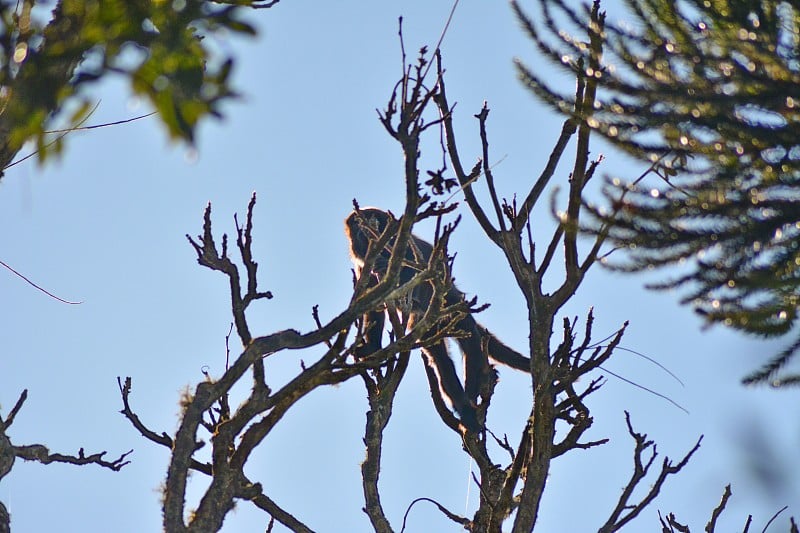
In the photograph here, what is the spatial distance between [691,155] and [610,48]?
0.35 m

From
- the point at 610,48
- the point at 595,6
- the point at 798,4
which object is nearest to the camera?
the point at 798,4

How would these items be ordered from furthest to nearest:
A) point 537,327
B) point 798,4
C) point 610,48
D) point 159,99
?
point 537,327
point 610,48
point 798,4
point 159,99

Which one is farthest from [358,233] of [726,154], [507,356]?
[726,154]

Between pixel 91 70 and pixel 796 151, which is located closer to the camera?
pixel 91 70

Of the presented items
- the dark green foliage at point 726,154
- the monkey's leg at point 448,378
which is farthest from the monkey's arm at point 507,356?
the dark green foliage at point 726,154

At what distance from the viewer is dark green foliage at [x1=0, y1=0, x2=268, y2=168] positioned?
2.00m

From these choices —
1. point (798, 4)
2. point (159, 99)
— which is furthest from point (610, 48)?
point (159, 99)

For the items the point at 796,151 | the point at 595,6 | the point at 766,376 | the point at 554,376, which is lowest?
the point at 766,376

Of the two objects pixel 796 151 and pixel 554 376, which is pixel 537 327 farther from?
pixel 796 151

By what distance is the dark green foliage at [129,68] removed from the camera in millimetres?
2002

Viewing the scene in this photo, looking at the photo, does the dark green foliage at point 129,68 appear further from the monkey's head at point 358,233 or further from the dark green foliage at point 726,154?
the monkey's head at point 358,233

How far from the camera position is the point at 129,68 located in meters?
2.06

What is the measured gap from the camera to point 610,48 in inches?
99.9

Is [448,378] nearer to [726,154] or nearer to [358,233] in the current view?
[358,233]
